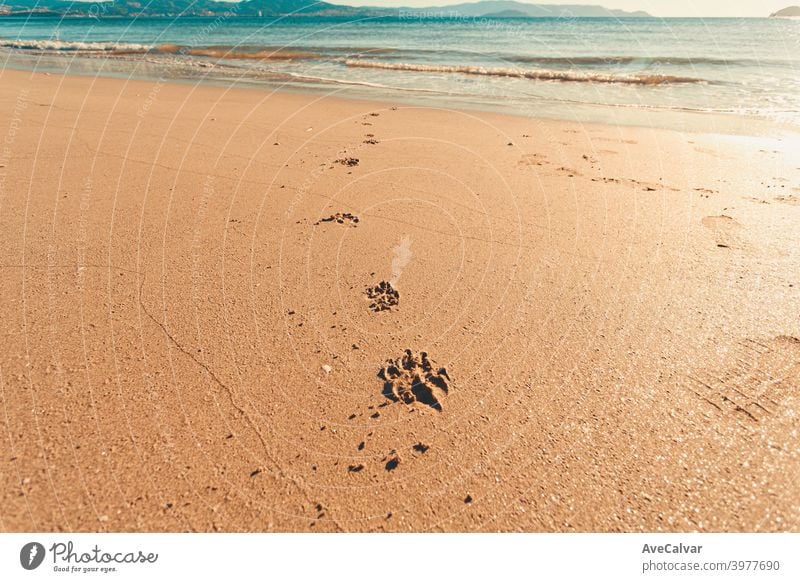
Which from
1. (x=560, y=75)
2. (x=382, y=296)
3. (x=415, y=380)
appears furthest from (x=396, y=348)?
(x=560, y=75)

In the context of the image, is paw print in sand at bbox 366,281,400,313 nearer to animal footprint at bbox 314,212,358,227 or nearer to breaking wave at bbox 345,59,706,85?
animal footprint at bbox 314,212,358,227

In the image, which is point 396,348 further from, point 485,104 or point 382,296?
point 485,104

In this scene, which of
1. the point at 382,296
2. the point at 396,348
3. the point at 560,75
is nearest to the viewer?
the point at 396,348

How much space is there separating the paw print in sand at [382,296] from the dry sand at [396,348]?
2 cm

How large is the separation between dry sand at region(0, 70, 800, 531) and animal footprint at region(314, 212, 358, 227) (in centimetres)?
11

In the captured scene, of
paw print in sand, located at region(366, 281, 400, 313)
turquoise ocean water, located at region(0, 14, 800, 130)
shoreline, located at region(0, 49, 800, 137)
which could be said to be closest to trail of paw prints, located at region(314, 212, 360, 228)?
paw print in sand, located at region(366, 281, 400, 313)

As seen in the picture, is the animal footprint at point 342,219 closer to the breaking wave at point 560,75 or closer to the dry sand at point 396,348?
the dry sand at point 396,348

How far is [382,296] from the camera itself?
4.59 meters

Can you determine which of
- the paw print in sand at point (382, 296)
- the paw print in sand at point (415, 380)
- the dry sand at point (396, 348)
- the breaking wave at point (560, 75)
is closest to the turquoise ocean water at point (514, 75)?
the breaking wave at point (560, 75)

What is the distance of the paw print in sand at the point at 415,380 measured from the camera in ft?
11.3

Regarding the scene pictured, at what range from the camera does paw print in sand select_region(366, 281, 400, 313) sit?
14.6ft

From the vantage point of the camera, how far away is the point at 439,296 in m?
4.62

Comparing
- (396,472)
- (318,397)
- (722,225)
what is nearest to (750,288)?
(722,225)

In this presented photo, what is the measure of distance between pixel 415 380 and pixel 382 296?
123 centimetres
